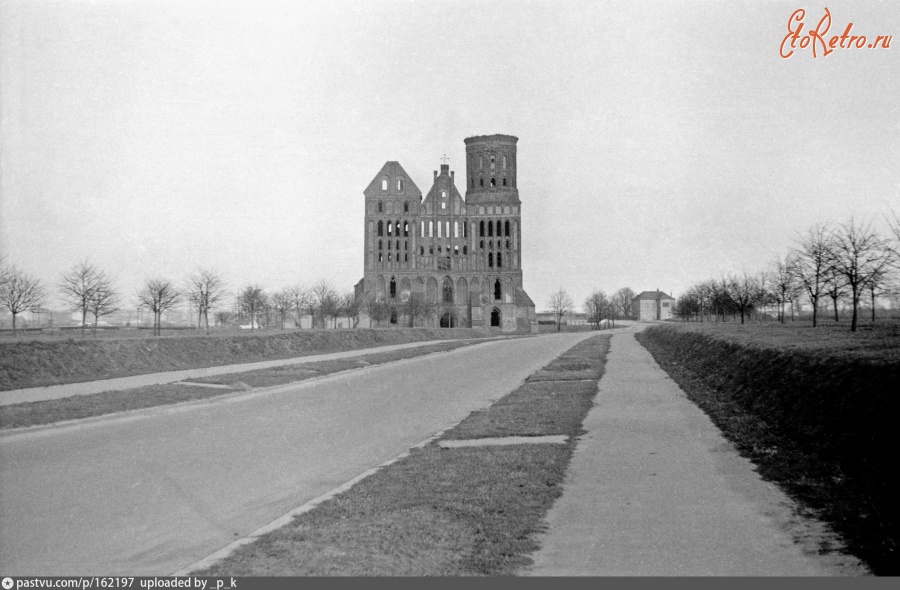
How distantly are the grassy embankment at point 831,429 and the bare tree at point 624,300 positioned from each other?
15301 cm

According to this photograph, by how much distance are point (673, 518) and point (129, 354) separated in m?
23.6

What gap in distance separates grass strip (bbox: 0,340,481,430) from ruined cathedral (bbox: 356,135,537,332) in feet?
193

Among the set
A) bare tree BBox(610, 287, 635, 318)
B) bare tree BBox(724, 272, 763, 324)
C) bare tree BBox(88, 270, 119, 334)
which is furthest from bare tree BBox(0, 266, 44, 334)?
bare tree BBox(610, 287, 635, 318)

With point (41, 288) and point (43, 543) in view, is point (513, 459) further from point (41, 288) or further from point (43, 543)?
→ point (41, 288)

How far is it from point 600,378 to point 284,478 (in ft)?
51.3

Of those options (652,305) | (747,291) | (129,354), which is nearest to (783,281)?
(747,291)

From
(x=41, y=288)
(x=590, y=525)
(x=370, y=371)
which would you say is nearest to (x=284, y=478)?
(x=590, y=525)

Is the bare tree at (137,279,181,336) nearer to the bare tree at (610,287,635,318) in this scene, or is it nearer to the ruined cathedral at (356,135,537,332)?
the ruined cathedral at (356,135,537,332)

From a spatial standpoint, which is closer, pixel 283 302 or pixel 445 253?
pixel 283 302

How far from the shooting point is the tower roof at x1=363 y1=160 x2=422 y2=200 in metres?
88.1

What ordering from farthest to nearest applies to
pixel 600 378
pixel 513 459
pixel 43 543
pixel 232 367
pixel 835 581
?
pixel 232 367, pixel 600 378, pixel 513 459, pixel 43 543, pixel 835 581

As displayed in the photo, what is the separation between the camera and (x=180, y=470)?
9664 millimetres

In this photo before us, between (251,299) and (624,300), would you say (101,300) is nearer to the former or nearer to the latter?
(251,299)

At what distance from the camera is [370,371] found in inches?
1120
